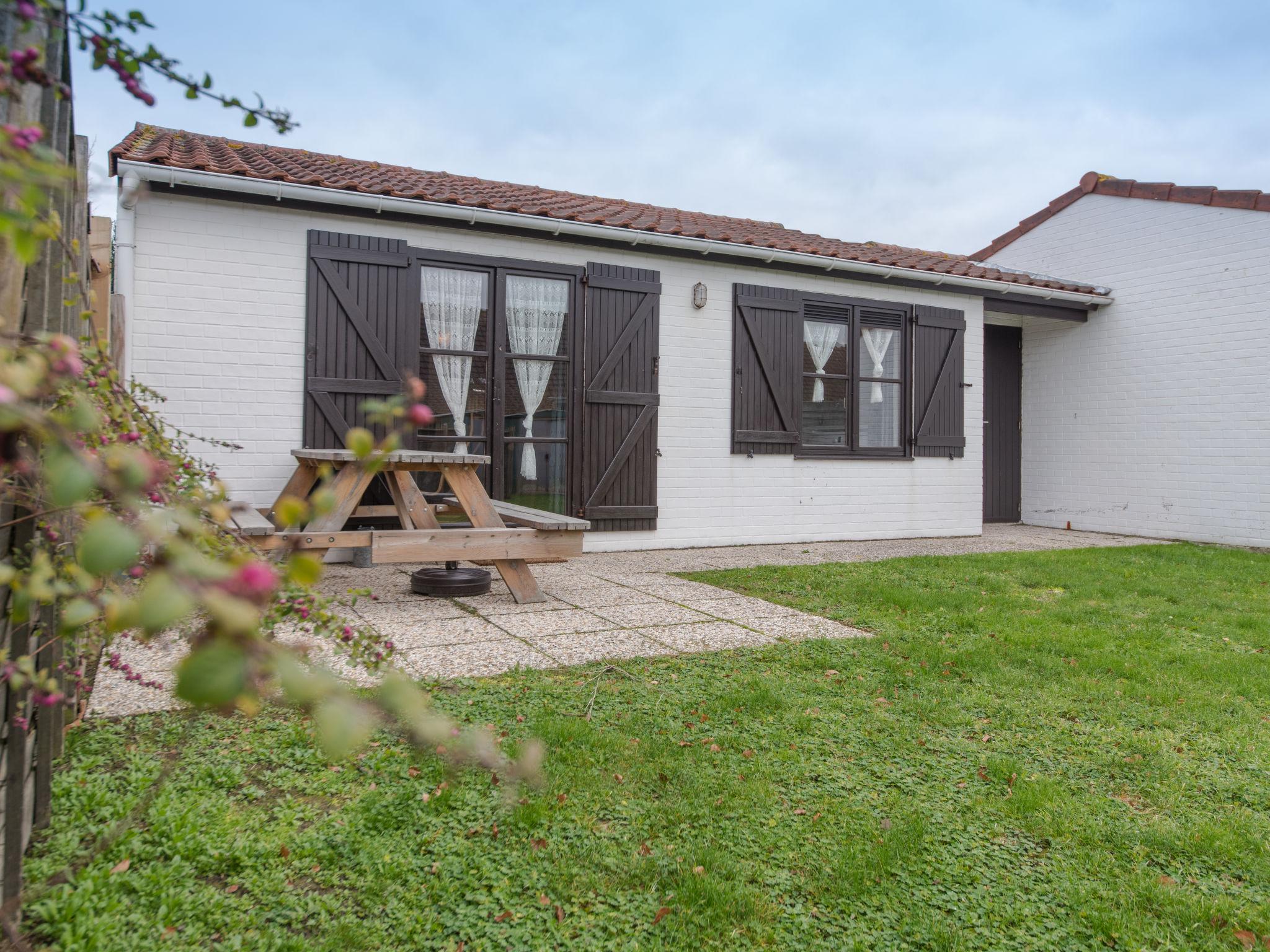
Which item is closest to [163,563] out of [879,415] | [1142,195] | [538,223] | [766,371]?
[538,223]

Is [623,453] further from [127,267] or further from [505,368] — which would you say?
[127,267]

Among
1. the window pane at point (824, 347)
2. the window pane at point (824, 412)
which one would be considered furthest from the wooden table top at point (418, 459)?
the window pane at point (824, 347)

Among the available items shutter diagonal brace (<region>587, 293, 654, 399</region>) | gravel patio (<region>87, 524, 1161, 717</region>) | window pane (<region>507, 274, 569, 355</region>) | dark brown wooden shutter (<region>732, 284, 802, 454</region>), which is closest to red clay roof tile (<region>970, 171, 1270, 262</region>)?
dark brown wooden shutter (<region>732, 284, 802, 454</region>)

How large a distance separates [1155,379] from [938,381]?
2.69m

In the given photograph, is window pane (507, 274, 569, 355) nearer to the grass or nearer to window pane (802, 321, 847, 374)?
window pane (802, 321, 847, 374)

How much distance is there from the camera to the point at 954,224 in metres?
32.1

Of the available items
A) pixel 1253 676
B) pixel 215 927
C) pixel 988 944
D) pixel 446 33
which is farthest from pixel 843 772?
pixel 446 33

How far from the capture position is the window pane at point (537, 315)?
6.39 m

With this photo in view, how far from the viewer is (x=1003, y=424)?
1026cm

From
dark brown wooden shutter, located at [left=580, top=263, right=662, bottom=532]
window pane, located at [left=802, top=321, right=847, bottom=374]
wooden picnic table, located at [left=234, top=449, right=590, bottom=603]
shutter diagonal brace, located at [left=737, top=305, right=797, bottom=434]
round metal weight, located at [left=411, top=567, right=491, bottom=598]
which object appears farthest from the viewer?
window pane, located at [left=802, top=321, right=847, bottom=374]

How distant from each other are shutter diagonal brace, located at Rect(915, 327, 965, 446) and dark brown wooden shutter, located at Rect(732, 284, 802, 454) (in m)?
1.52

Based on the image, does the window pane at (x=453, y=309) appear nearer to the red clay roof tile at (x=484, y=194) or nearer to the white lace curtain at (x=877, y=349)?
the red clay roof tile at (x=484, y=194)

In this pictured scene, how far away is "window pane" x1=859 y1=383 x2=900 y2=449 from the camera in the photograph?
8016 millimetres

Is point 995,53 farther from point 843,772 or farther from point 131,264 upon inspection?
point 843,772
